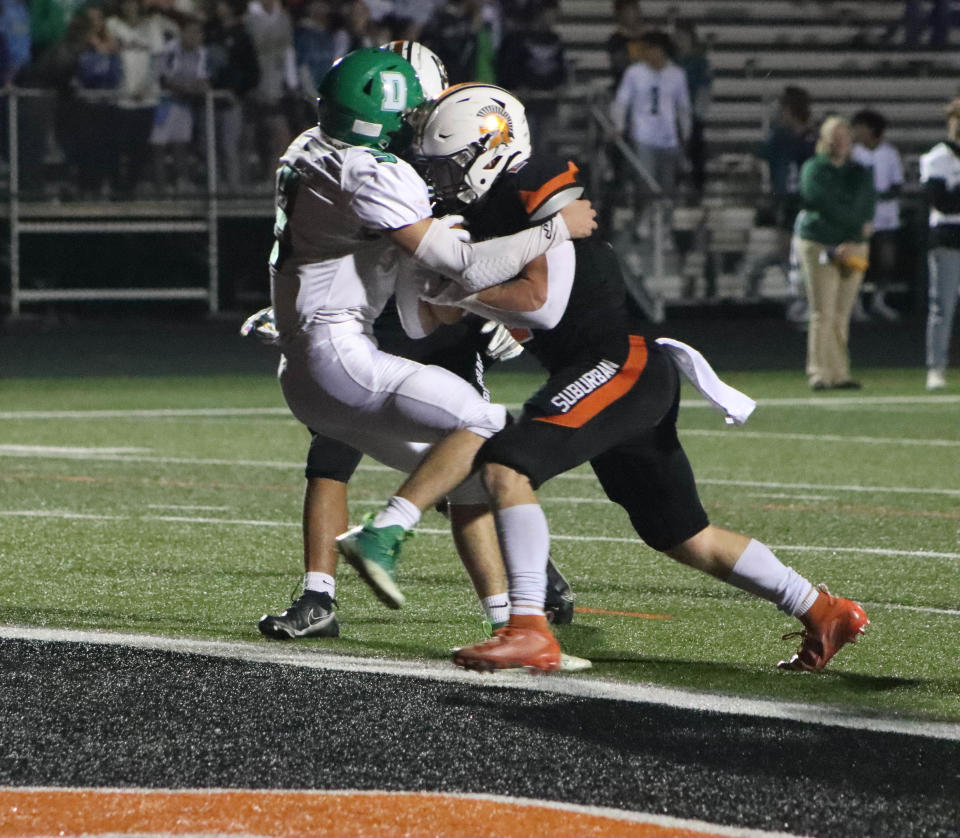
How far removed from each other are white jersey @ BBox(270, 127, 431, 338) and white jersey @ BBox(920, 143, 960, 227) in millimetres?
9237

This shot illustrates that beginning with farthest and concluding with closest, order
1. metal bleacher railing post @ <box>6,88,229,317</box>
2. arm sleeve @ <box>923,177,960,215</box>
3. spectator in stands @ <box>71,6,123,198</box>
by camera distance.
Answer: metal bleacher railing post @ <box>6,88,229,317</box>, spectator in stands @ <box>71,6,123,198</box>, arm sleeve @ <box>923,177,960,215</box>

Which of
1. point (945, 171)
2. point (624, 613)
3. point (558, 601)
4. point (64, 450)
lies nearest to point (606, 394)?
point (558, 601)

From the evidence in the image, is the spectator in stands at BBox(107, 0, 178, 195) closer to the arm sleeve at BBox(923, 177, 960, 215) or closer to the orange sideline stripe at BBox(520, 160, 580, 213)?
the arm sleeve at BBox(923, 177, 960, 215)

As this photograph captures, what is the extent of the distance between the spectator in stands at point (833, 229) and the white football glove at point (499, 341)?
8965 mm

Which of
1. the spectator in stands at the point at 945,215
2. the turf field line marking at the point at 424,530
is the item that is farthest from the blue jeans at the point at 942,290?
the turf field line marking at the point at 424,530

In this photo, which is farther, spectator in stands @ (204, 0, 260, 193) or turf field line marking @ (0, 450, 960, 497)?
spectator in stands @ (204, 0, 260, 193)

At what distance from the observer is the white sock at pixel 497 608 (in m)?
5.52

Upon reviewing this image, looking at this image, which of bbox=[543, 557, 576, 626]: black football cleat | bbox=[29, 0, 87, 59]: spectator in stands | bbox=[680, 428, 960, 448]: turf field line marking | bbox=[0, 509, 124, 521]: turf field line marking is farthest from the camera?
bbox=[29, 0, 87, 59]: spectator in stands

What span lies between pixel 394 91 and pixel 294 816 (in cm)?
232

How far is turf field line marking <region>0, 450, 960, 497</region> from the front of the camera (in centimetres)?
975

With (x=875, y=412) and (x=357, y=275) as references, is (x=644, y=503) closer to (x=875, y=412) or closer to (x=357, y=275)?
(x=357, y=275)

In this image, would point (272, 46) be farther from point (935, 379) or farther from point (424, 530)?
point (424, 530)

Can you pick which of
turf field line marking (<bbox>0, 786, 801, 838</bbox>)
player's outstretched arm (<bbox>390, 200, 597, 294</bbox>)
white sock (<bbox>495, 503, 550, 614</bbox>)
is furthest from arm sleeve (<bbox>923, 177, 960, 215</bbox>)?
turf field line marking (<bbox>0, 786, 801, 838</bbox>)

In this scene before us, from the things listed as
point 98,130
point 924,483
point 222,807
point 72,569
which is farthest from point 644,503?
point 98,130
